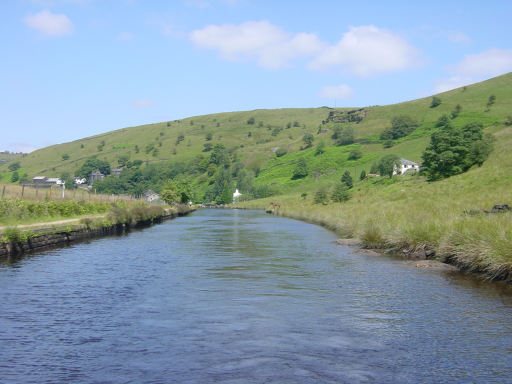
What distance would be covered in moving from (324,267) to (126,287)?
9.42 metres

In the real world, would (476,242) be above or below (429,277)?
above

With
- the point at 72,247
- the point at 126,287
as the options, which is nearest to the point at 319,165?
the point at 72,247

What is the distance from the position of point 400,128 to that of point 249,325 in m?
188

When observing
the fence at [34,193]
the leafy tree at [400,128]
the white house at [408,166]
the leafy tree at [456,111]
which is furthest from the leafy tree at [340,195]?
the leafy tree at [456,111]

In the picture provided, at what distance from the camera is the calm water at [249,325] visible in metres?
9.58

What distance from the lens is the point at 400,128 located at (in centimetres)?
18988

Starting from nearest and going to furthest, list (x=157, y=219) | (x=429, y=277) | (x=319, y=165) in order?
(x=429, y=277) → (x=157, y=219) → (x=319, y=165)

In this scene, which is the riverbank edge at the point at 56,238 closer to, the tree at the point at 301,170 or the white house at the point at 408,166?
the white house at the point at 408,166

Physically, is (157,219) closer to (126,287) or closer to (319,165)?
(126,287)

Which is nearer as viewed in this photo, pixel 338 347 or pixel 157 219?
pixel 338 347

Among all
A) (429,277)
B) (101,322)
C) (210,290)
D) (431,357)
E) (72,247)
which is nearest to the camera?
(431,357)

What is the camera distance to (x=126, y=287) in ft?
58.5

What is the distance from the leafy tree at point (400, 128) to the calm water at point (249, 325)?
175403 millimetres

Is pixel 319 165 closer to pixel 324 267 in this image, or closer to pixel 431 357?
pixel 324 267
